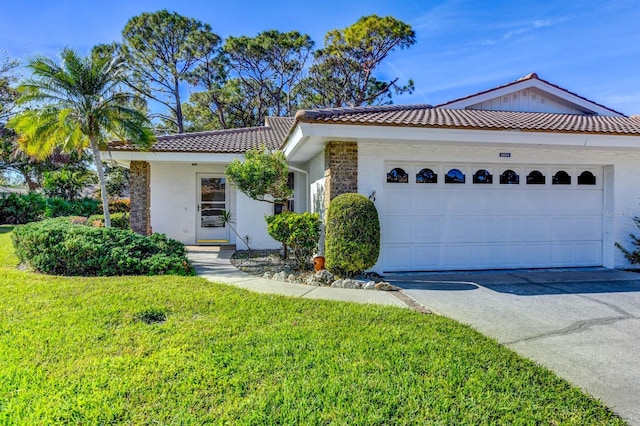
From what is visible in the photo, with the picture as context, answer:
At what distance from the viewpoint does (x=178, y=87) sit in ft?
94.5

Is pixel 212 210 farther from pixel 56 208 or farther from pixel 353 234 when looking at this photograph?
pixel 56 208

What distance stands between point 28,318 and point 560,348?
274 inches

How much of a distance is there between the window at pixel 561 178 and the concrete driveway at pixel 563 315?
7.33ft

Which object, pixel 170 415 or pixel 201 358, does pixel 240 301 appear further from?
pixel 170 415

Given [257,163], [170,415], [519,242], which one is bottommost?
[170,415]

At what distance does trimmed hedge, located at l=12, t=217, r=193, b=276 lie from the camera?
7.64 m

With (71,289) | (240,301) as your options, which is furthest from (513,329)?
(71,289)

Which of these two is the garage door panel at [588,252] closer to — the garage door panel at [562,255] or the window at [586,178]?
the garage door panel at [562,255]

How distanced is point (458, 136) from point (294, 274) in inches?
186

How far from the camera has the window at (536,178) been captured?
353 inches

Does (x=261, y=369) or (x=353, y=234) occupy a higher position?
(x=353, y=234)

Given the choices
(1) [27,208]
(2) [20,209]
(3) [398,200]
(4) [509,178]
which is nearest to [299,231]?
(3) [398,200]

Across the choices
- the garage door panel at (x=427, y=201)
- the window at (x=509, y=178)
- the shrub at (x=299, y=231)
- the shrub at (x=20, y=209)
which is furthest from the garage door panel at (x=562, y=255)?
the shrub at (x=20, y=209)

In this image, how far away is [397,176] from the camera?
8406 millimetres
